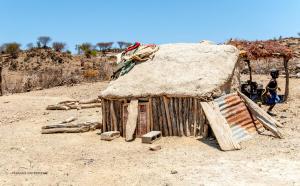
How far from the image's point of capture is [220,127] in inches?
368

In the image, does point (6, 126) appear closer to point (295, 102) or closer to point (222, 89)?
point (222, 89)

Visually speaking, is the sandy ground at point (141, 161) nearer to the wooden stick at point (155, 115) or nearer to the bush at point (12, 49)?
the wooden stick at point (155, 115)

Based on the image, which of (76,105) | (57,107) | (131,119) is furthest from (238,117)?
(57,107)

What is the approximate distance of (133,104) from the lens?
34.4 ft

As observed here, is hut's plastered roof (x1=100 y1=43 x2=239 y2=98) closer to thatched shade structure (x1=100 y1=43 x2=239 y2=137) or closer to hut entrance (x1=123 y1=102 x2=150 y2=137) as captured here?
thatched shade structure (x1=100 y1=43 x2=239 y2=137)

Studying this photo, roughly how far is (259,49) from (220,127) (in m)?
5.90

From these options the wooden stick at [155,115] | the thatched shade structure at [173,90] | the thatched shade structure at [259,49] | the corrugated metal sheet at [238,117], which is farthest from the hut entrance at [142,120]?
the thatched shade structure at [259,49]

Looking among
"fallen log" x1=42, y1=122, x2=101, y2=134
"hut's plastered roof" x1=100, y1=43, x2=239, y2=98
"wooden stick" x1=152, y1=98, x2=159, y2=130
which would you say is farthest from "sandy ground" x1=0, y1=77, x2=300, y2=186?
"hut's plastered roof" x1=100, y1=43, x2=239, y2=98

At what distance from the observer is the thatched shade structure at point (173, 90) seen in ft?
33.1

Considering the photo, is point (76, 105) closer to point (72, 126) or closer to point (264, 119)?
point (72, 126)

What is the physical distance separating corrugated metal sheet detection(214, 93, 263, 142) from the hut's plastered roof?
40 centimetres

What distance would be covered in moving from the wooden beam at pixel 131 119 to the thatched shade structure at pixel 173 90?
0.07 meters

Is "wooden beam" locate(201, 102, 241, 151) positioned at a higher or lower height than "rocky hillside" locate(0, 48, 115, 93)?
lower

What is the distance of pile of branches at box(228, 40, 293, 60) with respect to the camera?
14.3m
